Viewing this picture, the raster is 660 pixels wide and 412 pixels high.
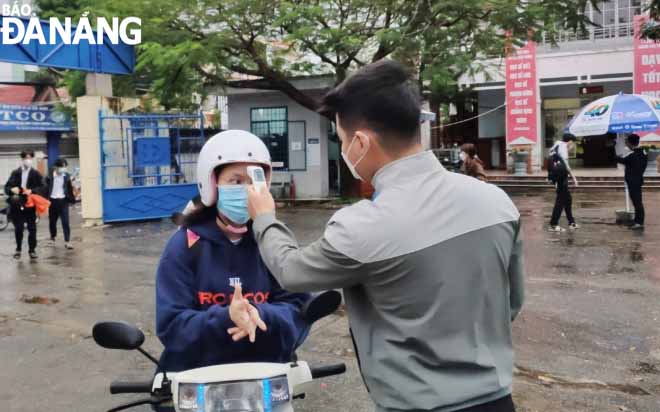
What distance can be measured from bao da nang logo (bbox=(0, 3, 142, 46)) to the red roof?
55.2 ft

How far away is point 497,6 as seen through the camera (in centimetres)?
1312

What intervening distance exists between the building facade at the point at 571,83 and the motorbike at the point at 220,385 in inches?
786

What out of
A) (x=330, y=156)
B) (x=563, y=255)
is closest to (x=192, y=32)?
(x=330, y=156)

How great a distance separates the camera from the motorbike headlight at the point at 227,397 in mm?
1854

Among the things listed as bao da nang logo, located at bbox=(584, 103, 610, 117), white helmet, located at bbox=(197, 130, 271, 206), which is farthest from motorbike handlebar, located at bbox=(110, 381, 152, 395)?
bao da nang logo, located at bbox=(584, 103, 610, 117)

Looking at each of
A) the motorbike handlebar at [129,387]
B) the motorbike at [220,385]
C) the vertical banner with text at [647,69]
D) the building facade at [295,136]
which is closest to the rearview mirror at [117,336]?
the motorbike at [220,385]

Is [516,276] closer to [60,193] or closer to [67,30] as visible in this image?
[60,193]

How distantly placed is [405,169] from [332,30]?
12.5 m

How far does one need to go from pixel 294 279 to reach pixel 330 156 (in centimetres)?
1779

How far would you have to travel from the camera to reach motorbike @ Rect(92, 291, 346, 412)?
6.12 feet

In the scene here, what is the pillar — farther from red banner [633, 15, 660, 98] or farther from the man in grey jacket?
the man in grey jacket

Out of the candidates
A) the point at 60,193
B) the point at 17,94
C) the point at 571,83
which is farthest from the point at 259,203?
the point at 17,94

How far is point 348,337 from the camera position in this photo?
573 centimetres

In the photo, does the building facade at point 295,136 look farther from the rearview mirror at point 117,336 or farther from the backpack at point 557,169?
the rearview mirror at point 117,336
